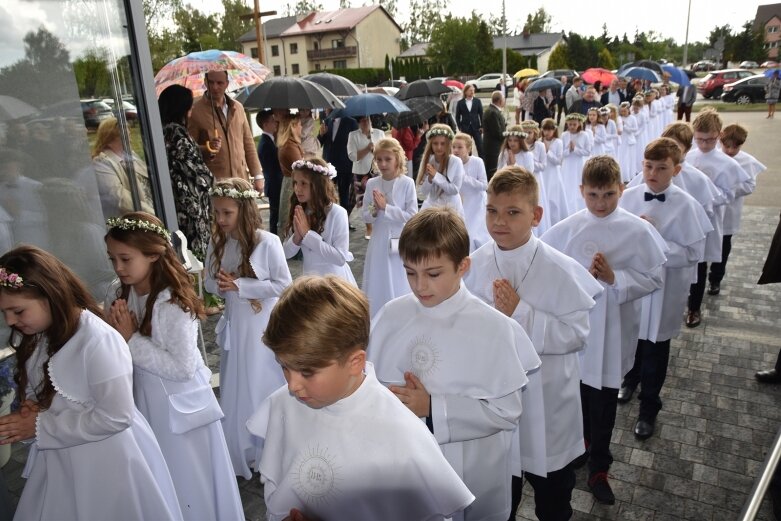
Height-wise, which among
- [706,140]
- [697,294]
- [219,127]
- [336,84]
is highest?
[336,84]

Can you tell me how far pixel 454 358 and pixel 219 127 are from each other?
5.91 m

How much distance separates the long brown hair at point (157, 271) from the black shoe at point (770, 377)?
4.93 metres

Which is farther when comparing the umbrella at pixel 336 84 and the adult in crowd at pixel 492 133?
the adult in crowd at pixel 492 133

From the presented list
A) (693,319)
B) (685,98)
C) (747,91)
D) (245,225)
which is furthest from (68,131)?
(747,91)

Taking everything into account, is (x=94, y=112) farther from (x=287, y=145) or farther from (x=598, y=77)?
(x=598, y=77)

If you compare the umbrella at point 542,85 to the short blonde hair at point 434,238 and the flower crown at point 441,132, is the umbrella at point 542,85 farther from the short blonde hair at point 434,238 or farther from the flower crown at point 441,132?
the short blonde hair at point 434,238

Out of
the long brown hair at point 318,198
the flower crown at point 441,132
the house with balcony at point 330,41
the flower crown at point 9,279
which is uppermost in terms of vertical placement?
the house with balcony at point 330,41

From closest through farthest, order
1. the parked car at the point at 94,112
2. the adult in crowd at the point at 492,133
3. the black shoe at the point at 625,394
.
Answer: the parked car at the point at 94,112 < the black shoe at the point at 625,394 < the adult in crowd at the point at 492,133

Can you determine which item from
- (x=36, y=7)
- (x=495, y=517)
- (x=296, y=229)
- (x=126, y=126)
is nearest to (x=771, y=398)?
(x=495, y=517)

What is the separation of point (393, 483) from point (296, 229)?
134 inches

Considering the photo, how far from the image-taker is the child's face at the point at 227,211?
13.1 feet

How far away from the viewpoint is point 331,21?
80562mm

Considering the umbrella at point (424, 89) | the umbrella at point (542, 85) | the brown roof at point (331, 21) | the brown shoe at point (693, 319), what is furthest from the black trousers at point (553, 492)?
the brown roof at point (331, 21)

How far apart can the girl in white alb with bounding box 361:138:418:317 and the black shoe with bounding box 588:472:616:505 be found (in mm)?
2951
